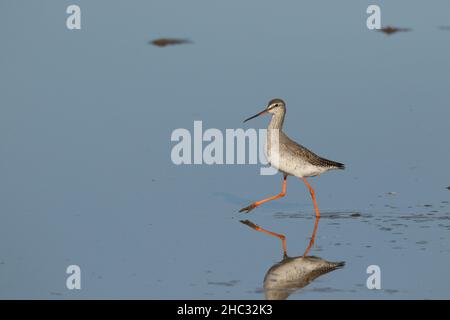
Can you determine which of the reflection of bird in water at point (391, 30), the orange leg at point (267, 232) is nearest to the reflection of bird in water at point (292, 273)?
the orange leg at point (267, 232)

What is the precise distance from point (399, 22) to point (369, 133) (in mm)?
7202

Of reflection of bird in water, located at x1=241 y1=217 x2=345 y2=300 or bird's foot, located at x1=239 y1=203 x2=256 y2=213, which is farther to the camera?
bird's foot, located at x1=239 y1=203 x2=256 y2=213

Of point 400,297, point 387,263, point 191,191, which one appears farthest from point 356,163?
point 400,297

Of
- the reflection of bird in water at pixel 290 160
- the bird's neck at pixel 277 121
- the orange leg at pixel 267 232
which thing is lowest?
the orange leg at pixel 267 232

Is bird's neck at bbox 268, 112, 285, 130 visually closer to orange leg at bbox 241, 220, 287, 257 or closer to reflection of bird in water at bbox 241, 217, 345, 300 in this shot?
orange leg at bbox 241, 220, 287, 257

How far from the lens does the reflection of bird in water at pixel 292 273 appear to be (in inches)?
381

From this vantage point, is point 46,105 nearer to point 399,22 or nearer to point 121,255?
point 121,255

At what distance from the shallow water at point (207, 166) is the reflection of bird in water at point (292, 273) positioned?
0.42 feet

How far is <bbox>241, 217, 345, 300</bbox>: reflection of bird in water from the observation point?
970 centimetres

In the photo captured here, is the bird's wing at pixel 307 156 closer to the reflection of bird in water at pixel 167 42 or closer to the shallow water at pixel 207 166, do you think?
the shallow water at pixel 207 166

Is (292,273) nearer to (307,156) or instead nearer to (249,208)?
(249,208)

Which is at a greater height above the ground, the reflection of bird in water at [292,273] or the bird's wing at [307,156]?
the bird's wing at [307,156]

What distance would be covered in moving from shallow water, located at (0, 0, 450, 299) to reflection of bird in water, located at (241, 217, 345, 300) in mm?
127

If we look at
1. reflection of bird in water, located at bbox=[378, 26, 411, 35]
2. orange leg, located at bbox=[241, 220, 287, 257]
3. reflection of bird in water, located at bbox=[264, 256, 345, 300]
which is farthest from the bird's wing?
reflection of bird in water, located at bbox=[378, 26, 411, 35]
